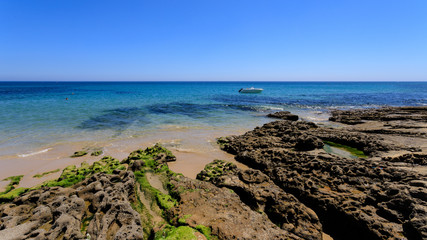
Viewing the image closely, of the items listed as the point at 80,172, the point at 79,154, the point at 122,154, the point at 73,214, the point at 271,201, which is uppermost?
the point at 73,214

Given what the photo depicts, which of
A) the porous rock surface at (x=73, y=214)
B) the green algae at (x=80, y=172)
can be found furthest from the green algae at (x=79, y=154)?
the porous rock surface at (x=73, y=214)

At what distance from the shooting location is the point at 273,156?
9.92 m

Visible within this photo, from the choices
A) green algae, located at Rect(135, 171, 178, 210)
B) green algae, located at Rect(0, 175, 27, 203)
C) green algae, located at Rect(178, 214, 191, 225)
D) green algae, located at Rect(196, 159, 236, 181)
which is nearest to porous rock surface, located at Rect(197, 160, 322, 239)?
green algae, located at Rect(196, 159, 236, 181)

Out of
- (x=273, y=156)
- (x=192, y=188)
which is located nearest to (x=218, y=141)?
(x=273, y=156)

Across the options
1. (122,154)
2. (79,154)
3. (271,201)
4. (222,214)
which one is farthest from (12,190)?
(271,201)

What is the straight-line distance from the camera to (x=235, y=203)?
19.6 ft

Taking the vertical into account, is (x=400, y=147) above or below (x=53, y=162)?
above

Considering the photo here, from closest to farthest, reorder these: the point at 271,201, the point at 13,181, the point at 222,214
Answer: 1. the point at 222,214
2. the point at 271,201
3. the point at 13,181

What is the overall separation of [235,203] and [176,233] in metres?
2.09

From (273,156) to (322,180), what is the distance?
2805mm

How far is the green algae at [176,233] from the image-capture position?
14.7 feet

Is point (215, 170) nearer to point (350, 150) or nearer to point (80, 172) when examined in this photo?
point (80, 172)

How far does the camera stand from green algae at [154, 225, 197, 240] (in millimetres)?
4473

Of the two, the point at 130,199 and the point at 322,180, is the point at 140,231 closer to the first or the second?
the point at 130,199
